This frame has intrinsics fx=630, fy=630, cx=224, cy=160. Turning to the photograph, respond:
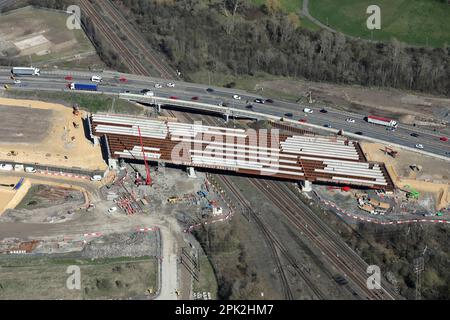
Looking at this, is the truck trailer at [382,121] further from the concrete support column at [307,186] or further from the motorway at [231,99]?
the concrete support column at [307,186]

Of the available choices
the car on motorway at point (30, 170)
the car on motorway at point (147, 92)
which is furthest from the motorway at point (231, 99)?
the car on motorway at point (30, 170)

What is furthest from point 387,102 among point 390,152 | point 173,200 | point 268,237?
point 173,200

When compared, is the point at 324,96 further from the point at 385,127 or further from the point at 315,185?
the point at 315,185

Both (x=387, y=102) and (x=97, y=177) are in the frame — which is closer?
(x=97, y=177)

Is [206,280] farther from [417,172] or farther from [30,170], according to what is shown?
[417,172]

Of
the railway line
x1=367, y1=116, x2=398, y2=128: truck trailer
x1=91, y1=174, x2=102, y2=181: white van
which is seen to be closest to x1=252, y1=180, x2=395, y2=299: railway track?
the railway line

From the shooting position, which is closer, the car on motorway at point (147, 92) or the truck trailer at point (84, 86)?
the car on motorway at point (147, 92)
